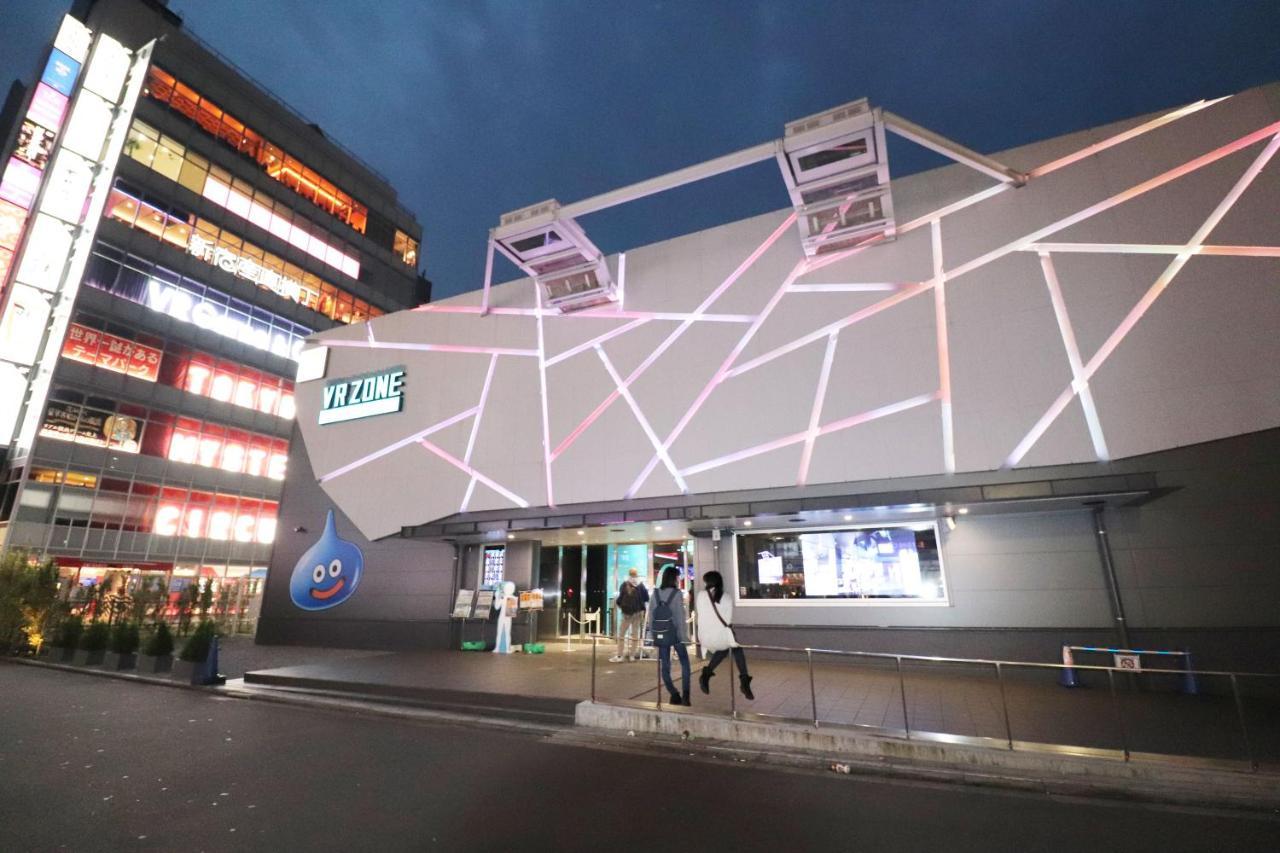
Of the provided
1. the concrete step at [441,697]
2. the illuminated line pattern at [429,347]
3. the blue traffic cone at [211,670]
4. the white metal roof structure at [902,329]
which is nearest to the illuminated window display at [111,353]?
the illuminated line pattern at [429,347]

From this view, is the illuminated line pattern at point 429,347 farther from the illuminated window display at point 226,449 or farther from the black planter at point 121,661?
the illuminated window display at point 226,449

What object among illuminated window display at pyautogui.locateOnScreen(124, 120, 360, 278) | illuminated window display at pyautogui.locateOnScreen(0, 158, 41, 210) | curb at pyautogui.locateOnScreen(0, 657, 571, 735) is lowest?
curb at pyautogui.locateOnScreen(0, 657, 571, 735)

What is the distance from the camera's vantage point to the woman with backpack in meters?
6.90

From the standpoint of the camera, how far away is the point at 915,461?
32.7 feet

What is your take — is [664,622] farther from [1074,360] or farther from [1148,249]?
[1148,249]

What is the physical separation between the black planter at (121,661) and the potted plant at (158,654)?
62cm

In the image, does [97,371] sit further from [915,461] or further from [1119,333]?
[1119,333]

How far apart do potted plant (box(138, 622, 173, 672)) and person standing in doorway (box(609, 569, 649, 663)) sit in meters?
8.24

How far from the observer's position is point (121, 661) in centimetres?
1114

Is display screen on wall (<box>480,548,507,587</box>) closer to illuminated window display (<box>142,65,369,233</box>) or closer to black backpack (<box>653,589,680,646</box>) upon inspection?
black backpack (<box>653,589,680,646</box>)

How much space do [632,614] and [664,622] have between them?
4.54m

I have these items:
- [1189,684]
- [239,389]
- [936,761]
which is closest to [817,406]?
[1189,684]

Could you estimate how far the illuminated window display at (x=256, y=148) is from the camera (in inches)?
1084

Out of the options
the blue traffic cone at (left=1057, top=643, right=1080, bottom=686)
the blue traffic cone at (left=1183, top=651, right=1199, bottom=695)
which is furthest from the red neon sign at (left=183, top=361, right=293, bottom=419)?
the blue traffic cone at (left=1183, top=651, right=1199, bottom=695)
